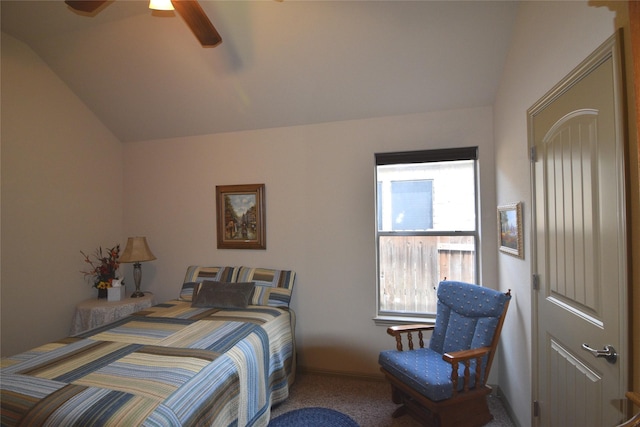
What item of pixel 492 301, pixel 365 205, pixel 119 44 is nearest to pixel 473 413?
pixel 492 301

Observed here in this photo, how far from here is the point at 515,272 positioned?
7.42 feet

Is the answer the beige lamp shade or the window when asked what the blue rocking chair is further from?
the beige lamp shade

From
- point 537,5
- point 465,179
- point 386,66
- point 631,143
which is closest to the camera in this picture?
point 631,143

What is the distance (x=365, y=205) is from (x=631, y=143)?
2061mm

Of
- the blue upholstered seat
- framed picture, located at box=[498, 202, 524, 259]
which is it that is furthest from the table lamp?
framed picture, located at box=[498, 202, 524, 259]

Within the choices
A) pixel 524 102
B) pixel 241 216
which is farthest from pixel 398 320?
pixel 524 102

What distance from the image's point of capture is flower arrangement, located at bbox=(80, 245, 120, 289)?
3409mm

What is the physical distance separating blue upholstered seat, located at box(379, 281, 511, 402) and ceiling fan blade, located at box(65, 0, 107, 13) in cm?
287

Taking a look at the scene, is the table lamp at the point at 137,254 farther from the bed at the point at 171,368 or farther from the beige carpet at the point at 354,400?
the beige carpet at the point at 354,400

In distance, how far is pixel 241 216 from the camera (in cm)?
341

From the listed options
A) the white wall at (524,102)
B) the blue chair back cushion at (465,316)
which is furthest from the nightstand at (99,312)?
the white wall at (524,102)

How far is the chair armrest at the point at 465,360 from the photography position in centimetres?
199

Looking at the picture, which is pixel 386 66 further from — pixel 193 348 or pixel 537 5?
pixel 193 348

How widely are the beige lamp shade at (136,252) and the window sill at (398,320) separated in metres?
2.55
